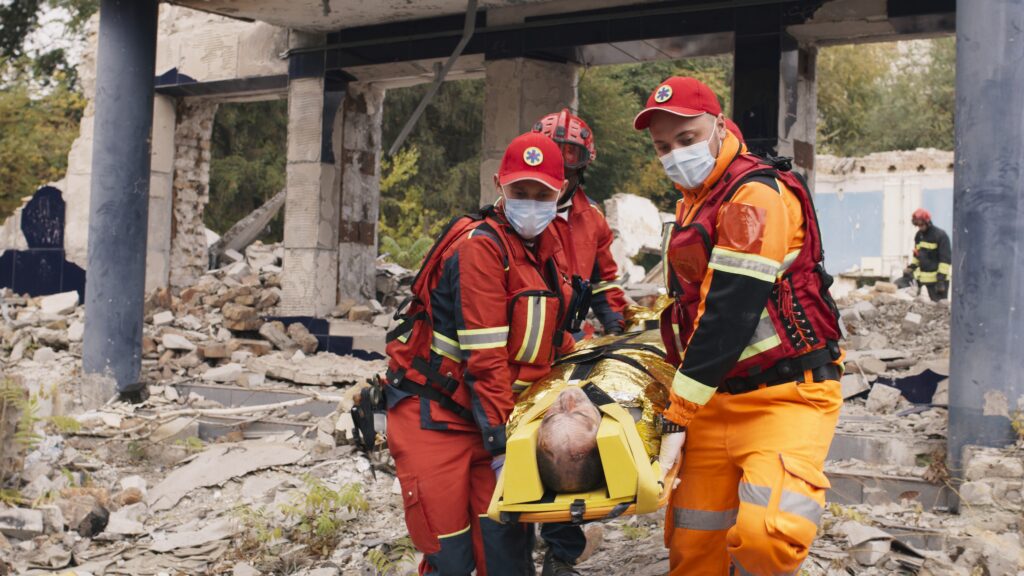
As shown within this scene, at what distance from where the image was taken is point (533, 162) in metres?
3.91

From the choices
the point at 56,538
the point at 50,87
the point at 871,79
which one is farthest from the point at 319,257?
the point at 871,79

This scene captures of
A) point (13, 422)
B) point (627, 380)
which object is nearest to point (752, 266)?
point (627, 380)

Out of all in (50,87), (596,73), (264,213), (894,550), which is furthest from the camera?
(596,73)

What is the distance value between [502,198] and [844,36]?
19.4 feet

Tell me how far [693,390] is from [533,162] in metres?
1.16

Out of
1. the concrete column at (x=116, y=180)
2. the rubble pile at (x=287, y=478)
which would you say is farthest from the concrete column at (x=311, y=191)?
the concrete column at (x=116, y=180)

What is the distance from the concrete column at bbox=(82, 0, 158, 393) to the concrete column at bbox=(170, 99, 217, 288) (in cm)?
354

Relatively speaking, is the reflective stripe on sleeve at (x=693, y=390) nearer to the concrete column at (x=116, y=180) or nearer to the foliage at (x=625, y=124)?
the concrete column at (x=116, y=180)

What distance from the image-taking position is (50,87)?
25609 millimetres

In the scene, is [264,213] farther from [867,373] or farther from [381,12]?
[867,373]

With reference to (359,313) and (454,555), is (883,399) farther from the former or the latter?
(359,313)

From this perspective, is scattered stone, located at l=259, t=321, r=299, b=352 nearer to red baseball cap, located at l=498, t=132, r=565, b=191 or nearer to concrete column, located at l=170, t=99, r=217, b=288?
concrete column, located at l=170, t=99, r=217, b=288

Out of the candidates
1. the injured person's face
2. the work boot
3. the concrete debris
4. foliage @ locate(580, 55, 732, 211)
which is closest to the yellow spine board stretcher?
the injured person's face

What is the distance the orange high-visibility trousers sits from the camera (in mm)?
3094
